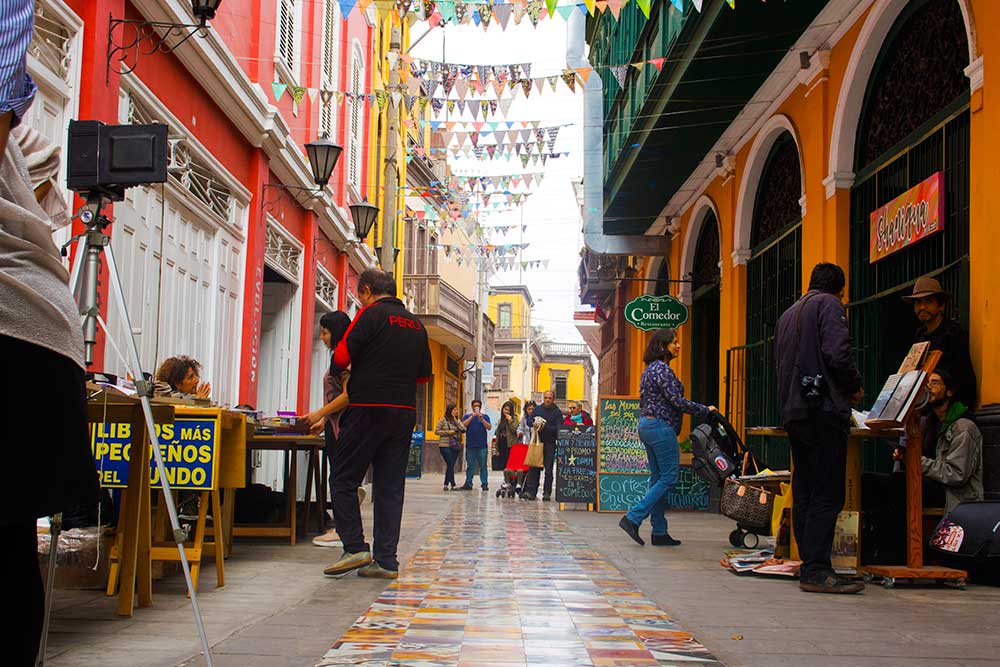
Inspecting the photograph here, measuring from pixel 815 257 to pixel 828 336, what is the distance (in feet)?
15.6

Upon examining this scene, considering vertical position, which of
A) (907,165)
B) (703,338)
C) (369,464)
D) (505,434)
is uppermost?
(907,165)

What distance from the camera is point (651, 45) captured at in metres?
13.6

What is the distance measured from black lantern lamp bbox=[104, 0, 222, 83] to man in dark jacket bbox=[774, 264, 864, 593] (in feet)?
17.4

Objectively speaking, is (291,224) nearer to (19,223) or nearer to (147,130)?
(147,130)

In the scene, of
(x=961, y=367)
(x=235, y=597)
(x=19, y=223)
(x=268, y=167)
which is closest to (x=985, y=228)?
(x=961, y=367)

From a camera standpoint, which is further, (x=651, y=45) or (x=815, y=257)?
(x=651, y=45)

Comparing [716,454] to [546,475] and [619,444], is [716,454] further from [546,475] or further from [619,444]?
[546,475]

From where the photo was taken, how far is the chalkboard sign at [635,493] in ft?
45.5

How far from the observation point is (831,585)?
6223 millimetres

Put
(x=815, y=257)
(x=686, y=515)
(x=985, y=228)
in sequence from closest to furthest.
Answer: (x=985, y=228), (x=815, y=257), (x=686, y=515)

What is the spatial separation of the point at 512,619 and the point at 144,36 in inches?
245

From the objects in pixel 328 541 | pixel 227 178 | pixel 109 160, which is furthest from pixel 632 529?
pixel 227 178

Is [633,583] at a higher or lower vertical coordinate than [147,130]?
lower

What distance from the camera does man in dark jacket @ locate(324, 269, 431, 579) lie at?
6762 mm
